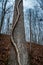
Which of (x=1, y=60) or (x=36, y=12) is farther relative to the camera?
(x=36, y=12)

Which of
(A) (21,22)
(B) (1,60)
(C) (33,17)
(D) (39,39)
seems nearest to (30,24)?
(C) (33,17)

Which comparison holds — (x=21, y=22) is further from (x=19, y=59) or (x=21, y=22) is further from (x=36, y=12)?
(x=36, y=12)

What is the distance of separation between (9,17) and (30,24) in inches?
74.9

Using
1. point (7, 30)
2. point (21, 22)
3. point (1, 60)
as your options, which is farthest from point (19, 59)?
point (7, 30)

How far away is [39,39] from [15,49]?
11795 mm

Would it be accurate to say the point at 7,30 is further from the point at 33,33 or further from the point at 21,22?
the point at 21,22

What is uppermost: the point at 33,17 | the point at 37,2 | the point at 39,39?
the point at 37,2

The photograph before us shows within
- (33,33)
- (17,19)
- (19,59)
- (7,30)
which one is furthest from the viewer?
(33,33)

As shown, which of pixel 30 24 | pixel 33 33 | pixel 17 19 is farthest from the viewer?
pixel 33 33

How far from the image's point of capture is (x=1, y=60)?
5.55 metres

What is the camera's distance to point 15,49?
1.31 meters

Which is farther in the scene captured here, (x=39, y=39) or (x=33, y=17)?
(x=39, y=39)

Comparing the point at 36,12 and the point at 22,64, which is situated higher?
the point at 36,12

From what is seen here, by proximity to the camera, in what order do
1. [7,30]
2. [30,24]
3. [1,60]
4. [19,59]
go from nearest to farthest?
1. [19,59]
2. [1,60]
3. [7,30]
4. [30,24]
